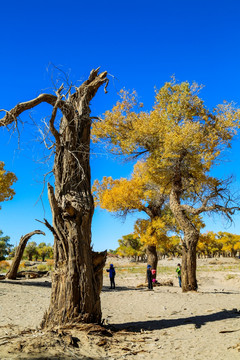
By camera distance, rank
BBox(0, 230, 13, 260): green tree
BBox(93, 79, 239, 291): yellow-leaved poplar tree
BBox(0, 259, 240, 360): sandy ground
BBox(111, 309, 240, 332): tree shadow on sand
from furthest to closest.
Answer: BBox(0, 230, 13, 260): green tree → BBox(93, 79, 239, 291): yellow-leaved poplar tree → BBox(111, 309, 240, 332): tree shadow on sand → BBox(0, 259, 240, 360): sandy ground

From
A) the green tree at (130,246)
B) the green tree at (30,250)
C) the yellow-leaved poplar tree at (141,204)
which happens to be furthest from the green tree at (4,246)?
the yellow-leaved poplar tree at (141,204)

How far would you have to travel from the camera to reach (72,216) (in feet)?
21.7

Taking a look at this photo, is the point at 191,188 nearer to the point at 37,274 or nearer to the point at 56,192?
the point at 56,192

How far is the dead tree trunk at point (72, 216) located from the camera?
619 cm

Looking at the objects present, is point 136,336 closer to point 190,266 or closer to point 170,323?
point 170,323

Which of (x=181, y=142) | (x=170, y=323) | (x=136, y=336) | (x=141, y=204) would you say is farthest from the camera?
(x=141, y=204)

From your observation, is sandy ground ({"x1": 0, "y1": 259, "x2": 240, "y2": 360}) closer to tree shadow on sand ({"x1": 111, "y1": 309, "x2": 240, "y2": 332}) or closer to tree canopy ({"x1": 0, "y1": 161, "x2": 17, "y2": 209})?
tree shadow on sand ({"x1": 111, "y1": 309, "x2": 240, "y2": 332})

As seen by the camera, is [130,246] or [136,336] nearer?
[136,336]

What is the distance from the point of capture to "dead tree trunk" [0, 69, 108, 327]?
619 cm

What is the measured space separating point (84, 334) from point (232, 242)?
70553mm

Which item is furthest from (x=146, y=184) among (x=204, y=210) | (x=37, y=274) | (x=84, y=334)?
(x=84, y=334)

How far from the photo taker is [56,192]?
699cm

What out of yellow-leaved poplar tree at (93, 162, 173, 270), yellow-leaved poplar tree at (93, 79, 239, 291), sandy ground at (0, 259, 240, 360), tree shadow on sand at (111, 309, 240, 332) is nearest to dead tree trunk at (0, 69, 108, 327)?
sandy ground at (0, 259, 240, 360)

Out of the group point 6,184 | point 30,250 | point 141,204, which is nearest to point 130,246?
point 30,250
